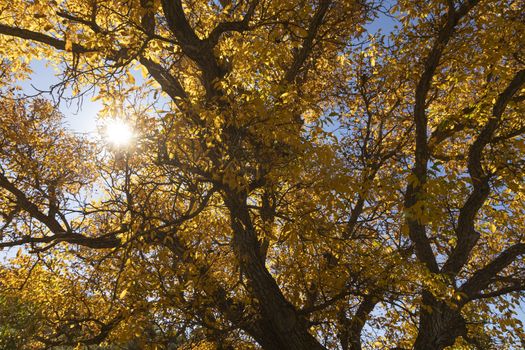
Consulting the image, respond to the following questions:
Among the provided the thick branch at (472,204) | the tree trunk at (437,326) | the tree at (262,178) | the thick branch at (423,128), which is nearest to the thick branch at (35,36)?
the tree at (262,178)

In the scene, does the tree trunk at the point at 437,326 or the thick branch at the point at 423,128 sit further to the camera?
the tree trunk at the point at 437,326

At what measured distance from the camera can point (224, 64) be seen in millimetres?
6852

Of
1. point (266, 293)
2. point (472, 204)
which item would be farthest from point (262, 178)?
point (472, 204)

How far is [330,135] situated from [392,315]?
5.90 m

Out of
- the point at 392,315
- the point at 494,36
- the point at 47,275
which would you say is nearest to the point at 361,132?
the point at 494,36

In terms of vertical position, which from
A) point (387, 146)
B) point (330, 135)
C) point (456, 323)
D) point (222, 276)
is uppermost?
point (387, 146)

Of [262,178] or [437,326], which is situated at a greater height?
[262,178]

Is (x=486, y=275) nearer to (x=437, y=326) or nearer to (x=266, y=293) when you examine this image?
(x=437, y=326)

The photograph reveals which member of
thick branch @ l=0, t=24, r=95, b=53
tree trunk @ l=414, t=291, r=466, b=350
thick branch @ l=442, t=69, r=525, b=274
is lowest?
tree trunk @ l=414, t=291, r=466, b=350

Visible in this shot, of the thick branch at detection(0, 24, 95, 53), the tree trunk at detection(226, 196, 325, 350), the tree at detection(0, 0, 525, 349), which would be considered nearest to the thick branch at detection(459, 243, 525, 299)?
the tree at detection(0, 0, 525, 349)

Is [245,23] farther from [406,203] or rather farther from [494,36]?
[494,36]

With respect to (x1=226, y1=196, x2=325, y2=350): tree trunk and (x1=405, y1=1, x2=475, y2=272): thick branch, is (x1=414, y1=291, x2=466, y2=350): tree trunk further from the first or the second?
(x1=226, y1=196, x2=325, y2=350): tree trunk

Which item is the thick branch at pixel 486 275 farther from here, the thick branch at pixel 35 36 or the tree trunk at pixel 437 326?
the thick branch at pixel 35 36

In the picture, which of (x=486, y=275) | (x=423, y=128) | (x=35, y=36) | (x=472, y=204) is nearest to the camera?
(x=35, y=36)
